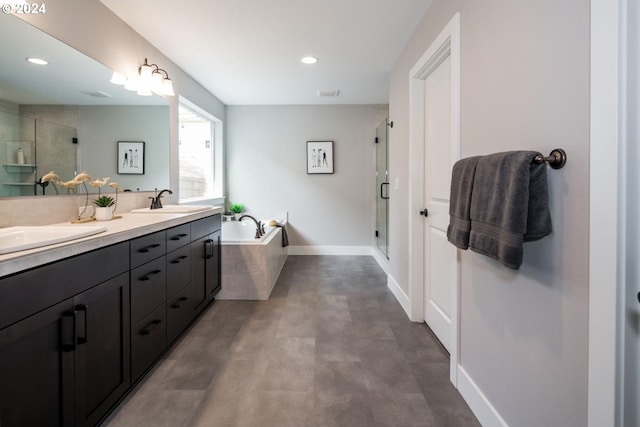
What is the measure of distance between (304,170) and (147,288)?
3.42 metres

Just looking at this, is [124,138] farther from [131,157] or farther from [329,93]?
[329,93]

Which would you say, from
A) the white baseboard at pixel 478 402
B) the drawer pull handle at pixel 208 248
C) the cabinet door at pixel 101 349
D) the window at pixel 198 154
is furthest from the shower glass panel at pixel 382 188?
the cabinet door at pixel 101 349

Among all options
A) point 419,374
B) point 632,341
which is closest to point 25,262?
point 632,341

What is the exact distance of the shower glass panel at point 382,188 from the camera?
13.2 ft

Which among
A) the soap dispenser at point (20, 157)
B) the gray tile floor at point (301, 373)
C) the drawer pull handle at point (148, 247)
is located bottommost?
the gray tile floor at point (301, 373)

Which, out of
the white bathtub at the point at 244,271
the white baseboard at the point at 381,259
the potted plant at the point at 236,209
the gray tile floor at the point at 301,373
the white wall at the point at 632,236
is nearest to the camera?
the white wall at the point at 632,236

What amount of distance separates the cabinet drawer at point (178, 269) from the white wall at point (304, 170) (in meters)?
2.68

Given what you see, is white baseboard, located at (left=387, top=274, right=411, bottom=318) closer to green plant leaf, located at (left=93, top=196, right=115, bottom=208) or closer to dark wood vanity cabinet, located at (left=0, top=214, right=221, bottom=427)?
dark wood vanity cabinet, located at (left=0, top=214, right=221, bottom=427)

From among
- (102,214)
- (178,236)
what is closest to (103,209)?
(102,214)

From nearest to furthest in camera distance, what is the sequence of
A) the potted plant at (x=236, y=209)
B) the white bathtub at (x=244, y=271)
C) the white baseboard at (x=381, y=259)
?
1. the white bathtub at (x=244, y=271)
2. the white baseboard at (x=381, y=259)
3. the potted plant at (x=236, y=209)

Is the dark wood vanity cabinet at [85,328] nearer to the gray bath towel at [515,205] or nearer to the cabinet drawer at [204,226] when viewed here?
the cabinet drawer at [204,226]

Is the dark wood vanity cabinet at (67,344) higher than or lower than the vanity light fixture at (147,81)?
lower

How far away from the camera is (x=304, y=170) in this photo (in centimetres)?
482

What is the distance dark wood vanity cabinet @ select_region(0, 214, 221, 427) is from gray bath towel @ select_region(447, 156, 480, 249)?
5.11ft
